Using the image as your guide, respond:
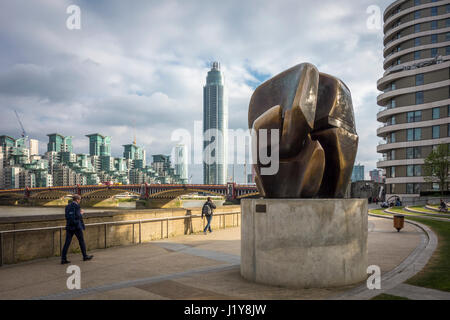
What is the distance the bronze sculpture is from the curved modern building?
48.3m

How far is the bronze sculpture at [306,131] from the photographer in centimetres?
679

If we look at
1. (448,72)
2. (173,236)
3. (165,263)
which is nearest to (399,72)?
(448,72)

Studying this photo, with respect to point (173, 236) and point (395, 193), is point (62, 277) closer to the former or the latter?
point (173, 236)

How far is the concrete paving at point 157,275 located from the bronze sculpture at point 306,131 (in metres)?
2.14

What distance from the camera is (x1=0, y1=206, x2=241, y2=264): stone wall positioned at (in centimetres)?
782

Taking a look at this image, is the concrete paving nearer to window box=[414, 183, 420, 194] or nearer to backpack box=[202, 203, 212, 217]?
backpack box=[202, 203, 212, 217]

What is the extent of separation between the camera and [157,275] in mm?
6734

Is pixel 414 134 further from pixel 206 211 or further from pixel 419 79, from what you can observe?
pixel 206 211

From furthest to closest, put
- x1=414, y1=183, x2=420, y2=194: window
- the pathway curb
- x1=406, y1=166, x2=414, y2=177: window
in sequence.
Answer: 1. x1=406, y1=166, x2=414, y2=177: window
2. x1=414, y1=183, x2=420, y2=194: window
3. the pathway curb

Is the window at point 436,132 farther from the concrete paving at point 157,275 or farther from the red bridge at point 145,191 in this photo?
the concrete paving at point 157,275

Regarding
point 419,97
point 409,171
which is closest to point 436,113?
point 419,97

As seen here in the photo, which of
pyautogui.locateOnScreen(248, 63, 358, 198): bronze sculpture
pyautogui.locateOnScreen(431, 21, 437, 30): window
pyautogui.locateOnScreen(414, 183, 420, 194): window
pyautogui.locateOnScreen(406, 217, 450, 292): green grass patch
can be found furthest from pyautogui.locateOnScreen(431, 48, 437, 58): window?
pyautogui.locateOnScreen(248, 63, 358, 198): bronze sculpture

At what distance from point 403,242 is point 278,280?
7675 mm

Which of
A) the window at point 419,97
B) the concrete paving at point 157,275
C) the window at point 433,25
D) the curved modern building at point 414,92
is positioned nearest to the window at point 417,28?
the curved modern building at point 414,92
